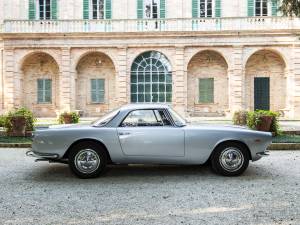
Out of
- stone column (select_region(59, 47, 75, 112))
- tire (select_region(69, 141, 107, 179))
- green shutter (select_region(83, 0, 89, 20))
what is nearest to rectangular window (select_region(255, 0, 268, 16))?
green shutter (select_region(83, 0, 89, 20))

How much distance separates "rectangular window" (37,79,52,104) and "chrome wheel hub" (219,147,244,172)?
18.7 metres

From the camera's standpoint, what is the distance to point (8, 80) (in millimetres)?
21953

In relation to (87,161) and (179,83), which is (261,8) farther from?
(87,161)

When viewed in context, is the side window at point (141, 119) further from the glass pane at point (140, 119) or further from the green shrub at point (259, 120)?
the green shrub at point (259, 120)

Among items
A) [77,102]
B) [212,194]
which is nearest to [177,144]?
[212,194]

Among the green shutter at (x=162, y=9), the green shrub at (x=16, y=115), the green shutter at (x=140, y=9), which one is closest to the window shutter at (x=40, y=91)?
the green shutter at (x=140, y=9)

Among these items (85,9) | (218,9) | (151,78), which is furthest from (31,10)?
(218,9)

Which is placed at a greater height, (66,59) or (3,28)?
(3,28)

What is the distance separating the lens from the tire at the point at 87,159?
21.1 feet

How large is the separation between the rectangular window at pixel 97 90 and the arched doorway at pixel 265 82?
30.9ft

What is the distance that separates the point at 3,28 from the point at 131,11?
8057 mm

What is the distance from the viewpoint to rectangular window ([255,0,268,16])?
22375 mm

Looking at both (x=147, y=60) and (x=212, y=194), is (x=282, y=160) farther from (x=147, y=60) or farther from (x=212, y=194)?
(x=147, y=60)

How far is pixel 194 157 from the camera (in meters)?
6.48
